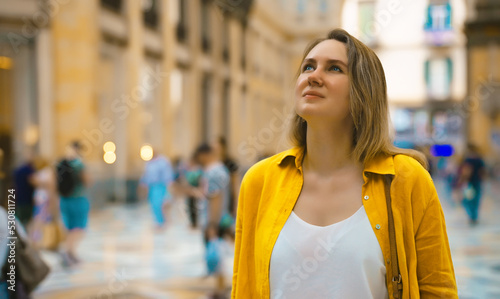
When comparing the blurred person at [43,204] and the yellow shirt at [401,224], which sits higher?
the yellow shirt at [401,224]

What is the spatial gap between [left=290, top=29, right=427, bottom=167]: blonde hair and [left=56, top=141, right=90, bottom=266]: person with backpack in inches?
268

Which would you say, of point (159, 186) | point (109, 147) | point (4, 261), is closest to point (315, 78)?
point (4, 261)

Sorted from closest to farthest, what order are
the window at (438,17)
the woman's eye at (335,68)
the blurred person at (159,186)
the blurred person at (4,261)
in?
the woman's eye at (335,68)
the blurred person at (4,261)
the blurred person at (159,186)
the window at (438,17)

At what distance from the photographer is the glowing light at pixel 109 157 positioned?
1634 cm

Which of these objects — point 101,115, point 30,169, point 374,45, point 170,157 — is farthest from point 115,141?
point 374,45

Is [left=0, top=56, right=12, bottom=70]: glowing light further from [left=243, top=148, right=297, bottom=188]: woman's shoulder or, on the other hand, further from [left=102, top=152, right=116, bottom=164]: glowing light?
[left=243, top=148, right=297, bottom=188]: woman's shoulder

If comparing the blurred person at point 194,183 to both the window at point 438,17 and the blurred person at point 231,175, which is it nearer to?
the blurred person at point 231,175

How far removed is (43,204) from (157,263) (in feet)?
7.16

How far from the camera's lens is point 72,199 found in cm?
812

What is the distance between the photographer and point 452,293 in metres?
1.68

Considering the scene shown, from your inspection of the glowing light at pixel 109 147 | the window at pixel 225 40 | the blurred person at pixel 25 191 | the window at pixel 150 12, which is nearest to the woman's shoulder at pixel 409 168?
the blurred person at pixel 25 191

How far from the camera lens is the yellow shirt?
1672mm

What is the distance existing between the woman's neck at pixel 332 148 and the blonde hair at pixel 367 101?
0.11 feet

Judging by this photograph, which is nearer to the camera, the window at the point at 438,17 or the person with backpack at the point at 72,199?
the person with backpack at the point at 72,199
